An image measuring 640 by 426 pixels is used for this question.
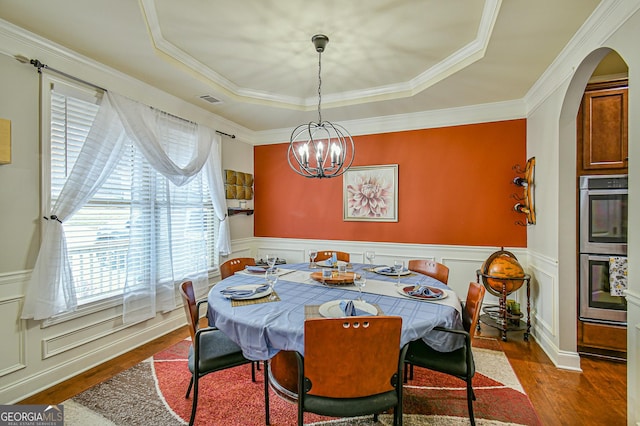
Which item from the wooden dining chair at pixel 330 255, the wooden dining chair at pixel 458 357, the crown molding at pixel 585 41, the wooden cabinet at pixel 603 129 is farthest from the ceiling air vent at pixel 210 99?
the wooden cabinet at pixel 603 129

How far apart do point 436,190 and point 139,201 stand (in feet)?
11.5

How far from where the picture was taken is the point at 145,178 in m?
3.15

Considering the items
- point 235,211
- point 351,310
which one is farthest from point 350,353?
point 235,211

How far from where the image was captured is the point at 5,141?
2.10m

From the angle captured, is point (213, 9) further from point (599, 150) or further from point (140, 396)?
point (599, 150)

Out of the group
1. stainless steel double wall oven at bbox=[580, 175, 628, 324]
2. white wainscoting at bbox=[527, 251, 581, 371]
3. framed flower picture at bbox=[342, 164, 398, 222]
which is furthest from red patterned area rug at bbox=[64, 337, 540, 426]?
framed flower picture at bbox=[342, 164, 398, 222]

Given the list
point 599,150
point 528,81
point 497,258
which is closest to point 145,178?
point 497,258

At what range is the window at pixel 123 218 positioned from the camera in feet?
8.23

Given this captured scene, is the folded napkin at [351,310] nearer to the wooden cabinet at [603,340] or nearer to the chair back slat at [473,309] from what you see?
the chair back slat at [473,309]

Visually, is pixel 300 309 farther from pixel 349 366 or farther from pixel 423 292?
pixel 423 292

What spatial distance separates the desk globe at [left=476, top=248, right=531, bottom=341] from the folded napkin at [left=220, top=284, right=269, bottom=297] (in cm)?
247

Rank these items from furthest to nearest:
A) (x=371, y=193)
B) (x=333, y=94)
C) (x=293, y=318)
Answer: (x=371, y=193)
(x=333, y=94)
(x=293, y=318)

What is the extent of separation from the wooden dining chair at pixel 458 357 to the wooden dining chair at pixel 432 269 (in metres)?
0.73

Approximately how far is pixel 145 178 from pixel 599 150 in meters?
4.38
